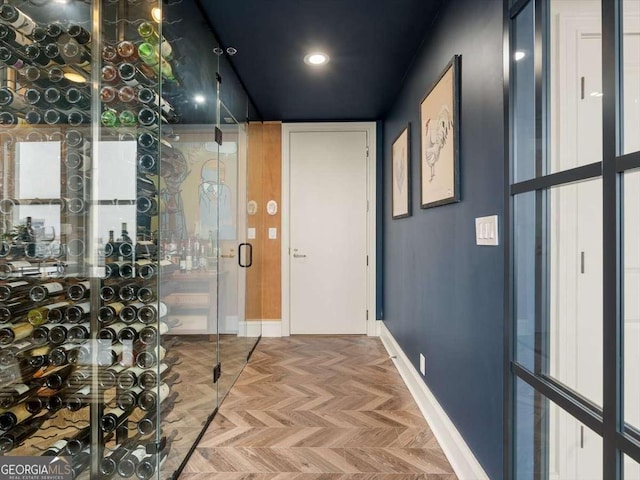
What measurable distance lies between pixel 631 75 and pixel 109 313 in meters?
1.89

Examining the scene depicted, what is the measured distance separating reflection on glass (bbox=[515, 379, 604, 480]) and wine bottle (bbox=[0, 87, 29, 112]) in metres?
2.21

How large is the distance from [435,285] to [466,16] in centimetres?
145

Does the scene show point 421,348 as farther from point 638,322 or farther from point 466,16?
point 466,16

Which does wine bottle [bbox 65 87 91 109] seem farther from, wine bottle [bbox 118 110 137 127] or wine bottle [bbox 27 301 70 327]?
wine bottle [bbox 27 301 70 327]

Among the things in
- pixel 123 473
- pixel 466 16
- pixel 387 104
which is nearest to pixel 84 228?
pixel 123 473

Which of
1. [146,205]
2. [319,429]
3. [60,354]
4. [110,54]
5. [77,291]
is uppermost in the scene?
[110,54]

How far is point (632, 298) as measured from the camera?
869mm

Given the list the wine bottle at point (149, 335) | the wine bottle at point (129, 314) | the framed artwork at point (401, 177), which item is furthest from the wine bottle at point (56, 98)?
the framed artwork at point (401, 177)

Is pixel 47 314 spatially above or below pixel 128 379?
above

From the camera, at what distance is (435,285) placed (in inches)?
89.0

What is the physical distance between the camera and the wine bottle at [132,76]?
150 cm

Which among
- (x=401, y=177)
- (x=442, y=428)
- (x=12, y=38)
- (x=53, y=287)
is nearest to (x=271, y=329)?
(x=401, y=177)

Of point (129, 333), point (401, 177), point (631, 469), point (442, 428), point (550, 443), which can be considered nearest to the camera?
point (631, 469)

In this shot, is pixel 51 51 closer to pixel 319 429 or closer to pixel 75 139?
pixel 75 139
